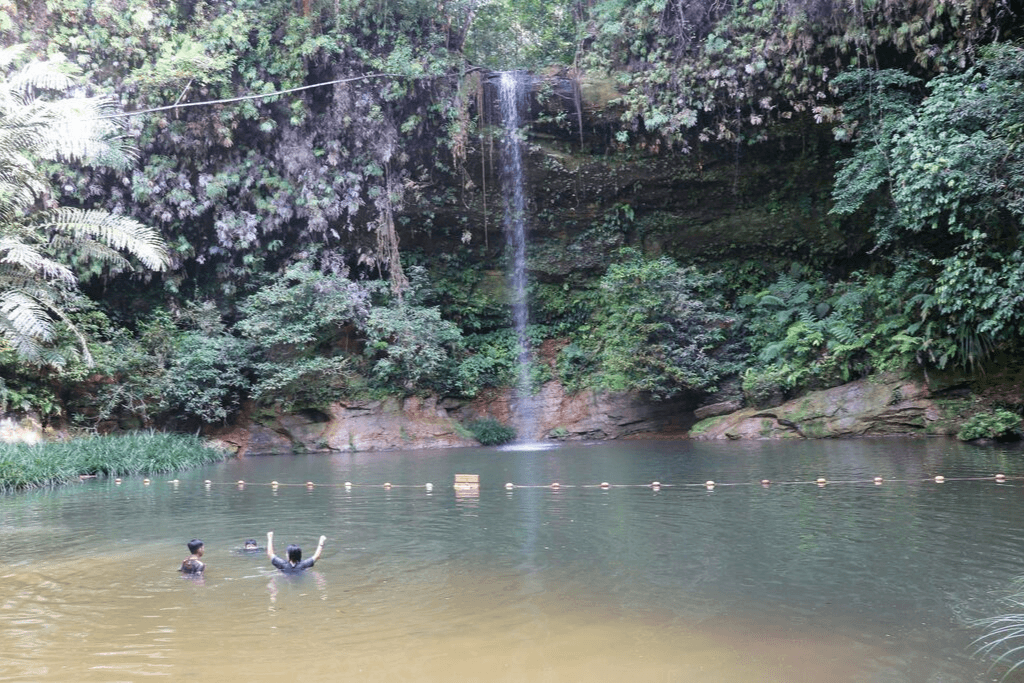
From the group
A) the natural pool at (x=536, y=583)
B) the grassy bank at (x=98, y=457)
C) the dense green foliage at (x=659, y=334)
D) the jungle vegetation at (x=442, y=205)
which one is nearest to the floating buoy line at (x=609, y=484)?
the natural pool at (x=536, y=583)

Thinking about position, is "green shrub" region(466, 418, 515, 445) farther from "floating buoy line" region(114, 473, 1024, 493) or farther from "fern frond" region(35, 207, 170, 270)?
"fern frond" region(35, 207, 170, 270)

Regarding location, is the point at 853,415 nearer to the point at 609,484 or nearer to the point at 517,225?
the point at 609,484

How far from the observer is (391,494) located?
11031 mm

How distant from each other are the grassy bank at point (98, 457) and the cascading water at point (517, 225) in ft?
26.4

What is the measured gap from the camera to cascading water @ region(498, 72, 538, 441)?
21719 mm

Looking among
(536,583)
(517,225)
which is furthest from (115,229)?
(536,583)

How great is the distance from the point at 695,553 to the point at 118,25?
21051 mm

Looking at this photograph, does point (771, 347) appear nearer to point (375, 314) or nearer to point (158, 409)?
point (375, 314)

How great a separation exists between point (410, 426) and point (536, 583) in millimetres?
14205

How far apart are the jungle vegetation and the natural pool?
7828 mm

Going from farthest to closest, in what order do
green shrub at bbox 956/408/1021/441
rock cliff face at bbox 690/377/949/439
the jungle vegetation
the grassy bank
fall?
the jungle vegetation → rock cliff face at bbox 690/377/949/439 → green shrub at bbox 956/408/1021/441 → the grassy bank

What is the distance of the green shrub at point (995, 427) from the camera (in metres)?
14.2

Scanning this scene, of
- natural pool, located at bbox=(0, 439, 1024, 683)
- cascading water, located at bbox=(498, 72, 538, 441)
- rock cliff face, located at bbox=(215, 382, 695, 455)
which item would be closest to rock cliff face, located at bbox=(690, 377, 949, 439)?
rock cliff face, located at bbox=(215, 382, 695, 455)

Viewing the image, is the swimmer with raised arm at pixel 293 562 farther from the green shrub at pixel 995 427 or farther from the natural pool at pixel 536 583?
the green shrub at pixel 995 427
